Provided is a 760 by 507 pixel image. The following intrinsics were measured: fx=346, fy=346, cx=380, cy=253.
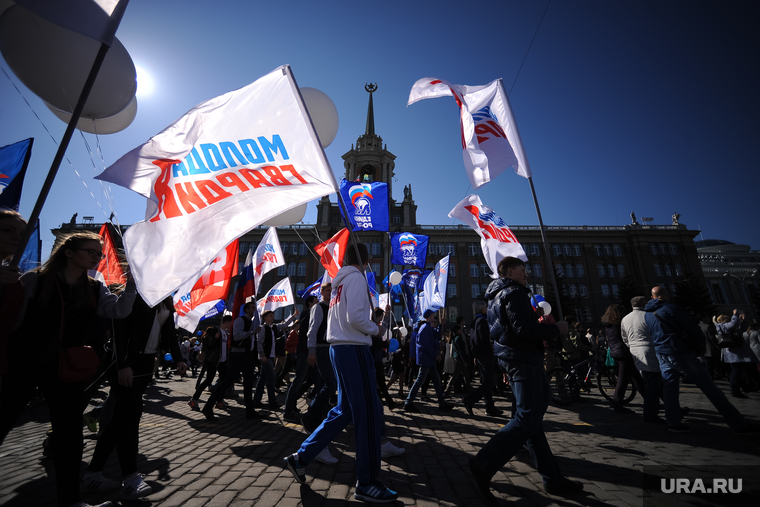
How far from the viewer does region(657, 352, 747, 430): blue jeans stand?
13.0 ft

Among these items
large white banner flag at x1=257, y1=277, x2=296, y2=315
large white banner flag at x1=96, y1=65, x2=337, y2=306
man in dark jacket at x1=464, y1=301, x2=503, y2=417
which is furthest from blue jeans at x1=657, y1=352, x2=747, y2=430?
large white banner flag at x1=257, y1=277, x2=296, y2=315

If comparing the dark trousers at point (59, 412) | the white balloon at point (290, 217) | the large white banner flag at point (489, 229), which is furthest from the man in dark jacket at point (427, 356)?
the dark trousers at point (59, 412)

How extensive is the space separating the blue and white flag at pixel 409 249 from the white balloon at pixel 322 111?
7.80 m

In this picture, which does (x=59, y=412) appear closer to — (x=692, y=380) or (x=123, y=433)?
(x=123, y=433)

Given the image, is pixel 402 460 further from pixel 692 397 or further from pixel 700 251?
pixel 700 251

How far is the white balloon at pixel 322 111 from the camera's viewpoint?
5.94 m

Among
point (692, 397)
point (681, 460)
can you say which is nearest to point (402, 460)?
point (681, 460)

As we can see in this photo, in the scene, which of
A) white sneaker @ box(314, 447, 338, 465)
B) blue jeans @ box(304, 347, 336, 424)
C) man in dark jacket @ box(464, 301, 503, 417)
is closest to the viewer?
white sneaker @ box(314, 447, 338, 465)

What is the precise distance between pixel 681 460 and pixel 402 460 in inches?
102

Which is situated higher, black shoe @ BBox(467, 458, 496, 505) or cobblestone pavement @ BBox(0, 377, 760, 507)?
black shoe @ BBox(467, 458, 496, 505)

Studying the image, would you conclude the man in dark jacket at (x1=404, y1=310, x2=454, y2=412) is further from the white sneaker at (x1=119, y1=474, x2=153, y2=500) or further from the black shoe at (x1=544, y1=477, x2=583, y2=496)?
the white sneaker at (x1=119, y1=474, x2=153, y2=500)

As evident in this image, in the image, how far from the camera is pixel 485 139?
5062mm

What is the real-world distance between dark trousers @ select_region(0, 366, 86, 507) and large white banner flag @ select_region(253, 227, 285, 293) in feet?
21.1

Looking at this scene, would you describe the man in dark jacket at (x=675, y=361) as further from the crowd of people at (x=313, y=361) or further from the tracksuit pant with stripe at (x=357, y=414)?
the tracksuit pant with stripe at (x=357, y=414)
